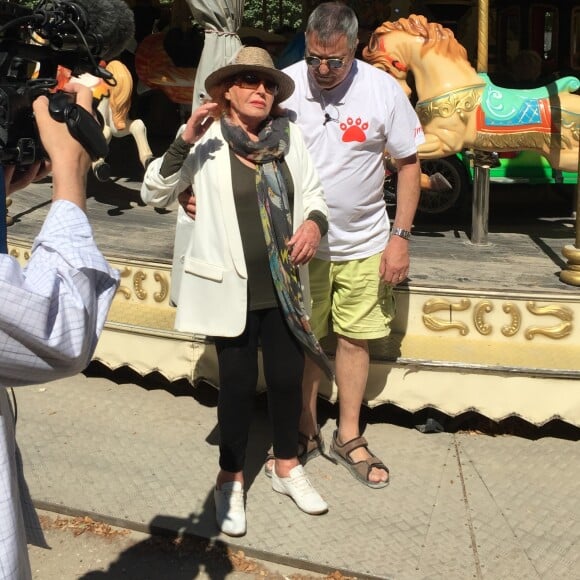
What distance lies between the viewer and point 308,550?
3.33 meters

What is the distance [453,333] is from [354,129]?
1.21 meters

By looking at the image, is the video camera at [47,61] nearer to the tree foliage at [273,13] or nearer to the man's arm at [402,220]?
the man's arm at [402,220]

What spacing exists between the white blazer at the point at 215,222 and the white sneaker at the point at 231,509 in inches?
25.8

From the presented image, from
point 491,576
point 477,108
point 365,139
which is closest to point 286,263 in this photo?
point 365,139

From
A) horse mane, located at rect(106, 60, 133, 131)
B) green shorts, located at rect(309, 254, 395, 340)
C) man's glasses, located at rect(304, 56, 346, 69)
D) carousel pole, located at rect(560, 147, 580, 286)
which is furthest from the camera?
horse mane, located at rect(106, 60, 133, 131)

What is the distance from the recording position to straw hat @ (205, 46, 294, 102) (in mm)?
3125

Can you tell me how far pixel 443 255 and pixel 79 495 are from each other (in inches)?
94.6

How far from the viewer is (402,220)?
11.9 feet

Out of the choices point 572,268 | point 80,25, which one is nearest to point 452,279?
point 572,268

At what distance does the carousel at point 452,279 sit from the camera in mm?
4105

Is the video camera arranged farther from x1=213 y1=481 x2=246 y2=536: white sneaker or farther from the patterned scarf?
x1=213 y1=481 x2=246 y2=536: white sneaker

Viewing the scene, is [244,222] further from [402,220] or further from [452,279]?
[452,279]

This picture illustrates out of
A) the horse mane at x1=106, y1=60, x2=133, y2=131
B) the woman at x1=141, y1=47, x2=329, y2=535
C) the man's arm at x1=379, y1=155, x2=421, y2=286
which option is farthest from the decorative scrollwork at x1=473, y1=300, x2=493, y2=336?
the horse mane at x1=106, y1=60, x2=133, y2=131

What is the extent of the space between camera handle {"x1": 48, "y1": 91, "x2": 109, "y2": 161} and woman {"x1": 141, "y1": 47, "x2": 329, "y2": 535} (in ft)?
5.25
